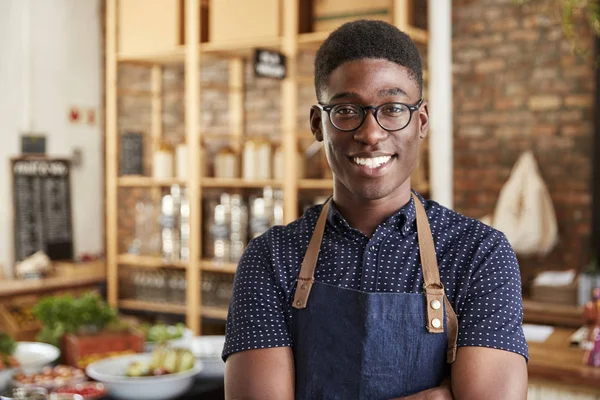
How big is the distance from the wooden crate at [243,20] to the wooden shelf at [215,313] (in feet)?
5.87

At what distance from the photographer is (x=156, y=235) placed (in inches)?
222

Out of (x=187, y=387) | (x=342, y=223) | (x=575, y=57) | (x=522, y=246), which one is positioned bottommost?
(x=187, y=387)

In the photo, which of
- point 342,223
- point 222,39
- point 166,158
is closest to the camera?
point 342,223

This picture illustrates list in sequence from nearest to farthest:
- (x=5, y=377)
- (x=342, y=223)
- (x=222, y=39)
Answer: (x=342, y=223), (x=5, y=377), (x=222, y=39)

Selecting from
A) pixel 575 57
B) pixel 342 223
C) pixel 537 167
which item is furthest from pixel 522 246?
pixel 342 223

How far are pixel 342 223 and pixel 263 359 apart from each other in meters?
0.30

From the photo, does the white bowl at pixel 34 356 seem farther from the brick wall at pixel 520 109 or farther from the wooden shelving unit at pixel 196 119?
the brick wall at pixel 520 109

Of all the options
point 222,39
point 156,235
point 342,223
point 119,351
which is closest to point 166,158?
point 156,235

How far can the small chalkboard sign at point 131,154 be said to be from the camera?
5742 millimetres

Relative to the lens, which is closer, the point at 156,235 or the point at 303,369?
the point at 303,369

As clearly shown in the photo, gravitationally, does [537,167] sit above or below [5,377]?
above

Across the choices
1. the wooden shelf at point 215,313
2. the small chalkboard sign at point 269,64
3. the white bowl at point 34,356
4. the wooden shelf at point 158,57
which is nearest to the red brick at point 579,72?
the small chalkboard sign at point 269,64

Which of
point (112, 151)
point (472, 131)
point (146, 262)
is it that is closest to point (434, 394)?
point (472, 131)

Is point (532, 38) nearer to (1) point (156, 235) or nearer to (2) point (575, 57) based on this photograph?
(2) point (575, 57)
